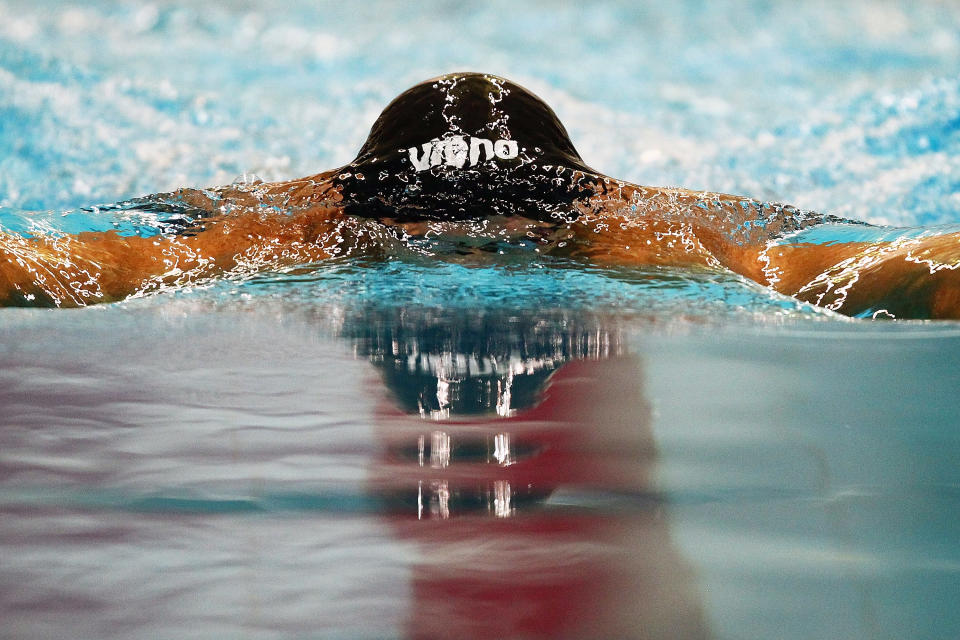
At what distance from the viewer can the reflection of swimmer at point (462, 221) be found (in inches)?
138

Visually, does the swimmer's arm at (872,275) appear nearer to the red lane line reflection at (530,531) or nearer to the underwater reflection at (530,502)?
the underwater reflection at (530,502)

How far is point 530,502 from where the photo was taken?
82 cm

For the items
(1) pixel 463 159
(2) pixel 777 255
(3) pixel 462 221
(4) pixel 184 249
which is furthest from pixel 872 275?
(4) pixel 184 249

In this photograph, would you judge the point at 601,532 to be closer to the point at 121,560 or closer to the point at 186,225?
the point at 121,560

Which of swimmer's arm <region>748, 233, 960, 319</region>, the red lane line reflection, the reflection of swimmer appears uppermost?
the reflection of swimmer

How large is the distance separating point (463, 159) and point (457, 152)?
0.06 m

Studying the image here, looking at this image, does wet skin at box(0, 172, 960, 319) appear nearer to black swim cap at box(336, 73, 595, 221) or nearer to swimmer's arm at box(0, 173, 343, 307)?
swimmer's arm at box(0, 173, 343, 307)

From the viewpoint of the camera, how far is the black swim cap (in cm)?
426

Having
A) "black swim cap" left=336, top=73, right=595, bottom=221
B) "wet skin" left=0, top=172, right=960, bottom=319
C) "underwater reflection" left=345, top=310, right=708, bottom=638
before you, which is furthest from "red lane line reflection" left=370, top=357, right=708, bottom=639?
"black swim cap" left=336, top=73, right=595, bottom=221

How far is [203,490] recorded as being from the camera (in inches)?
33.3

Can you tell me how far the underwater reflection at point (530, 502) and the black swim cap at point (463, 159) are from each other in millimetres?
2700

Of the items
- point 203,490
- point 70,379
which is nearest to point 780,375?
point 203,490

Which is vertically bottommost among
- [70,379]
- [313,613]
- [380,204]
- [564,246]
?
[313,613]

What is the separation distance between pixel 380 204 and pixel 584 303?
1.66 meters
